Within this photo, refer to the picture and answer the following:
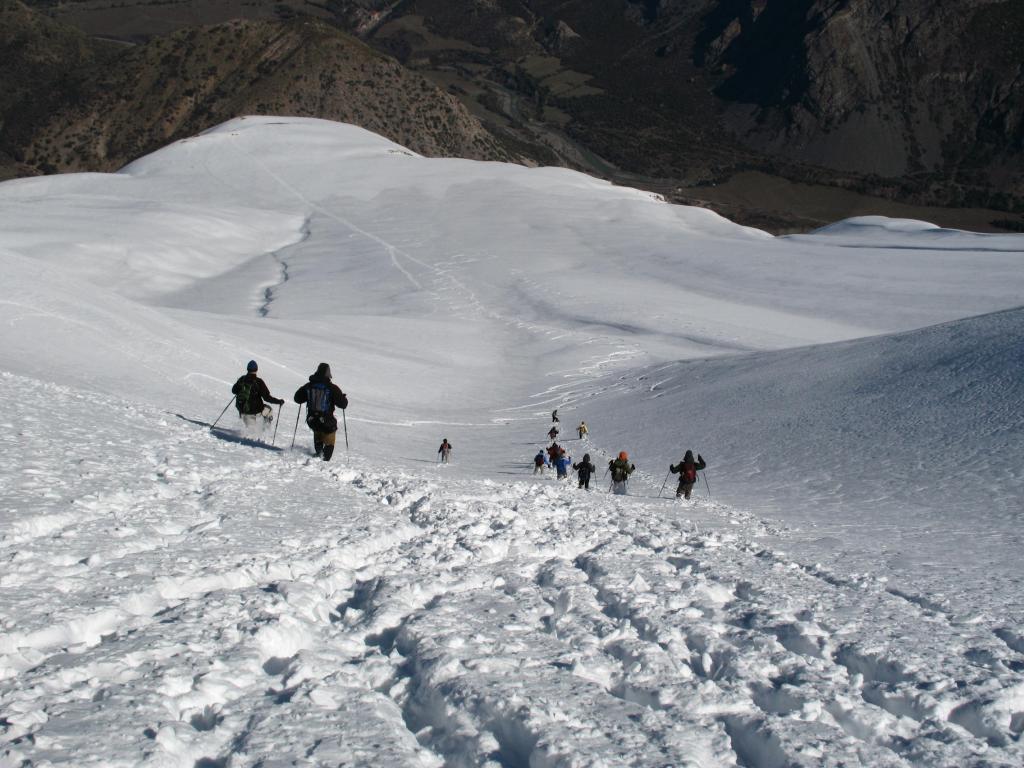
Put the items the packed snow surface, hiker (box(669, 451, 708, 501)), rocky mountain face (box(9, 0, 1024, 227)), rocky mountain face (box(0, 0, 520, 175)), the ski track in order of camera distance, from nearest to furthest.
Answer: the ski track → the packed snow surface → hiker (box(669, 451, 708, 501)) → rocky mountain face (box(0, 0, 520, 175)) → rocky mountain face (box(9, 0, 1024, 227))

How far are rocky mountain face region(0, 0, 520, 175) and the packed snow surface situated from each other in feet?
344

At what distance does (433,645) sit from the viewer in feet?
16.7

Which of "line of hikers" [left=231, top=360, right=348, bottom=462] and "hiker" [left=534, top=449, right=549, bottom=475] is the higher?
"line of hikers" [left=231, top=360, right=348, bottom=462]

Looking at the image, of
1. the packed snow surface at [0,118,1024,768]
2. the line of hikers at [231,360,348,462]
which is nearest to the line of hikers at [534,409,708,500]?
the packed snow surface at [0,118,1024,768]

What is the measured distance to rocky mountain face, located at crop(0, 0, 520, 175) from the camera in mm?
124562

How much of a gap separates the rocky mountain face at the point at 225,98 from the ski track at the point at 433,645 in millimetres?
117016

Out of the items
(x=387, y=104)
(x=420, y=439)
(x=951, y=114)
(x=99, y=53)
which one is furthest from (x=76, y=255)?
(x=951, y=114)

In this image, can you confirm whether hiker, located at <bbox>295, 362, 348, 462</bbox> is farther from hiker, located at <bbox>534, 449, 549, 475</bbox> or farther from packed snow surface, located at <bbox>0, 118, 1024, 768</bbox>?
hiker, located at <bbox>534, 449, 549, 475</bbox>

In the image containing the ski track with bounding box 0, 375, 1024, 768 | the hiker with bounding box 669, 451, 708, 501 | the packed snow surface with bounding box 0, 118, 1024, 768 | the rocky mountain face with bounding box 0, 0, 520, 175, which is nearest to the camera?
the ski track with bounding box 0, 375, 1024, 768

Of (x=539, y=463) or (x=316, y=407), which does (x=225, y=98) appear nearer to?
(x=539, y=463)

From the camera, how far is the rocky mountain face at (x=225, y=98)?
125 metres

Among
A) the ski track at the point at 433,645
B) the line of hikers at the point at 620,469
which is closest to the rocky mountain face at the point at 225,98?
the line of hikers at the point at 620,469

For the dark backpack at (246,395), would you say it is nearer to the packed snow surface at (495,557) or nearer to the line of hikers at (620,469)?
the packed snow surface at (495,557)

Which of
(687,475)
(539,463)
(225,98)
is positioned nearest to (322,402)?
(687,475)
